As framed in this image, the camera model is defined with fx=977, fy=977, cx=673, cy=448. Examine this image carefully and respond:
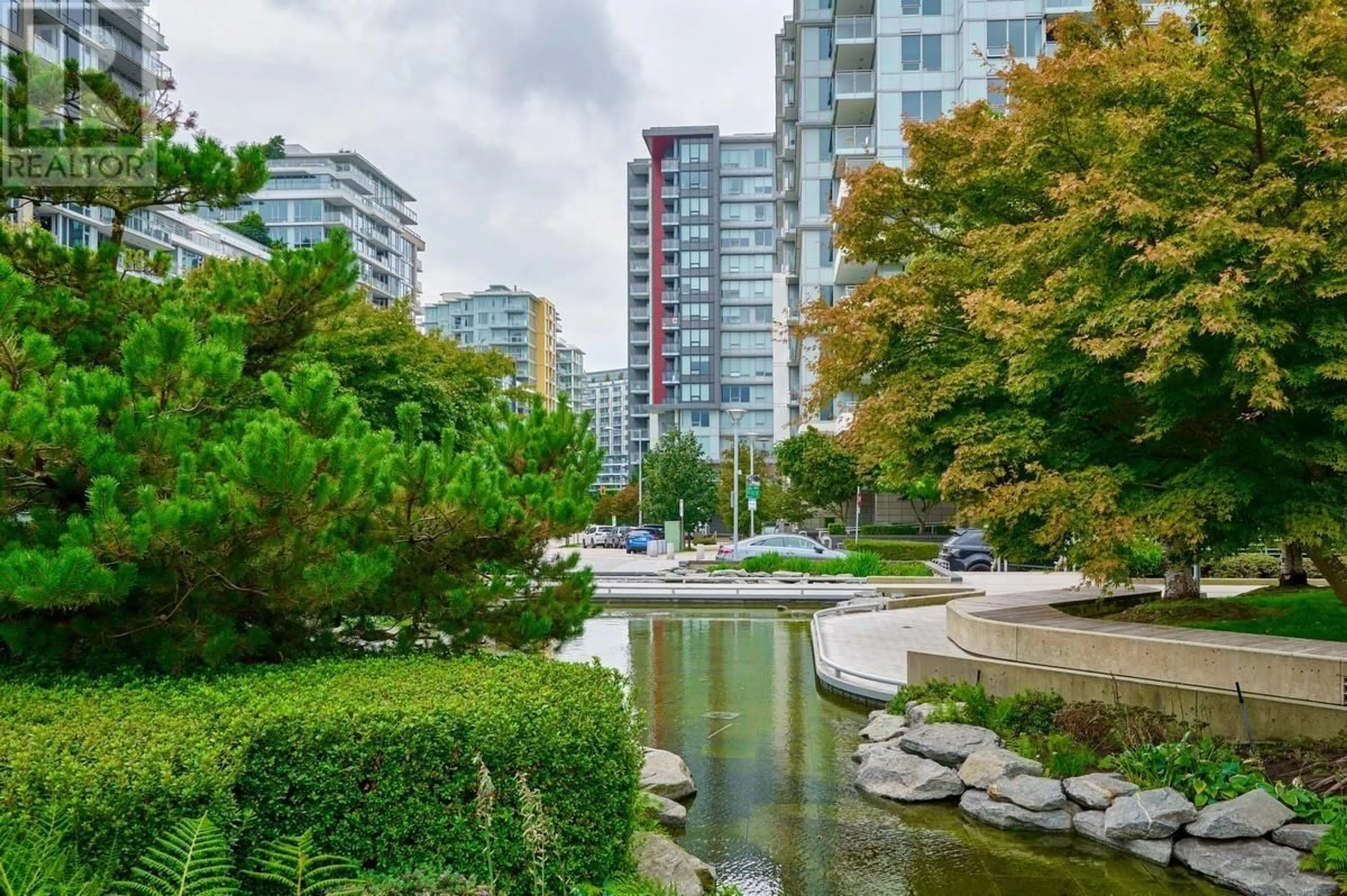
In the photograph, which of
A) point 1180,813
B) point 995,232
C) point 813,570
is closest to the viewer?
point 1180,813

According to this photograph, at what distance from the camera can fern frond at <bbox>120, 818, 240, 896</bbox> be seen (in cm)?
385

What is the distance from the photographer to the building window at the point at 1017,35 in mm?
38812

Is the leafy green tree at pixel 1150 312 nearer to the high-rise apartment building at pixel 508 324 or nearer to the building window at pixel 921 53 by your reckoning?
the building window at pixel 921 53

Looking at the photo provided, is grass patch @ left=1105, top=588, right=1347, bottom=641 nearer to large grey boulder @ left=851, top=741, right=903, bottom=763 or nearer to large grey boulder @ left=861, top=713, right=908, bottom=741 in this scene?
large grey boulder @ left=861, top=713, right=908, bottom=741

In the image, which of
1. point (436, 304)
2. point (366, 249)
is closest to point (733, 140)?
point (366, 249)

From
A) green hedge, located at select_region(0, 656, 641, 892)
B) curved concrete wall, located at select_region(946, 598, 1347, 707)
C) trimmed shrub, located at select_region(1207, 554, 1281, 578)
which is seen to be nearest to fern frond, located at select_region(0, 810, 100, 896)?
green hedge, located at select_region(0, 656, 641, 892)

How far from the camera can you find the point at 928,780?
27.9ft

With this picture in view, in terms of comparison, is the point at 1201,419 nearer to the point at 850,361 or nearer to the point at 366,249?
the point at 850,361

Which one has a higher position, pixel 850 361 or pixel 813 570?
pixel 850 361

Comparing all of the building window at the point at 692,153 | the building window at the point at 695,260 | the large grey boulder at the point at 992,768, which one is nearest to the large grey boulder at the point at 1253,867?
the large grey boulder at the point at 992,768

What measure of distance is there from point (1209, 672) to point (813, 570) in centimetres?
1799

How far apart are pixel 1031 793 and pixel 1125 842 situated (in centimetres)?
81

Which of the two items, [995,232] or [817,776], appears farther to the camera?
[995,232]

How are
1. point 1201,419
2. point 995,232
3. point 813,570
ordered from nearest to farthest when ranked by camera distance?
point 1201,419 < point 995,232 < point 813,570
